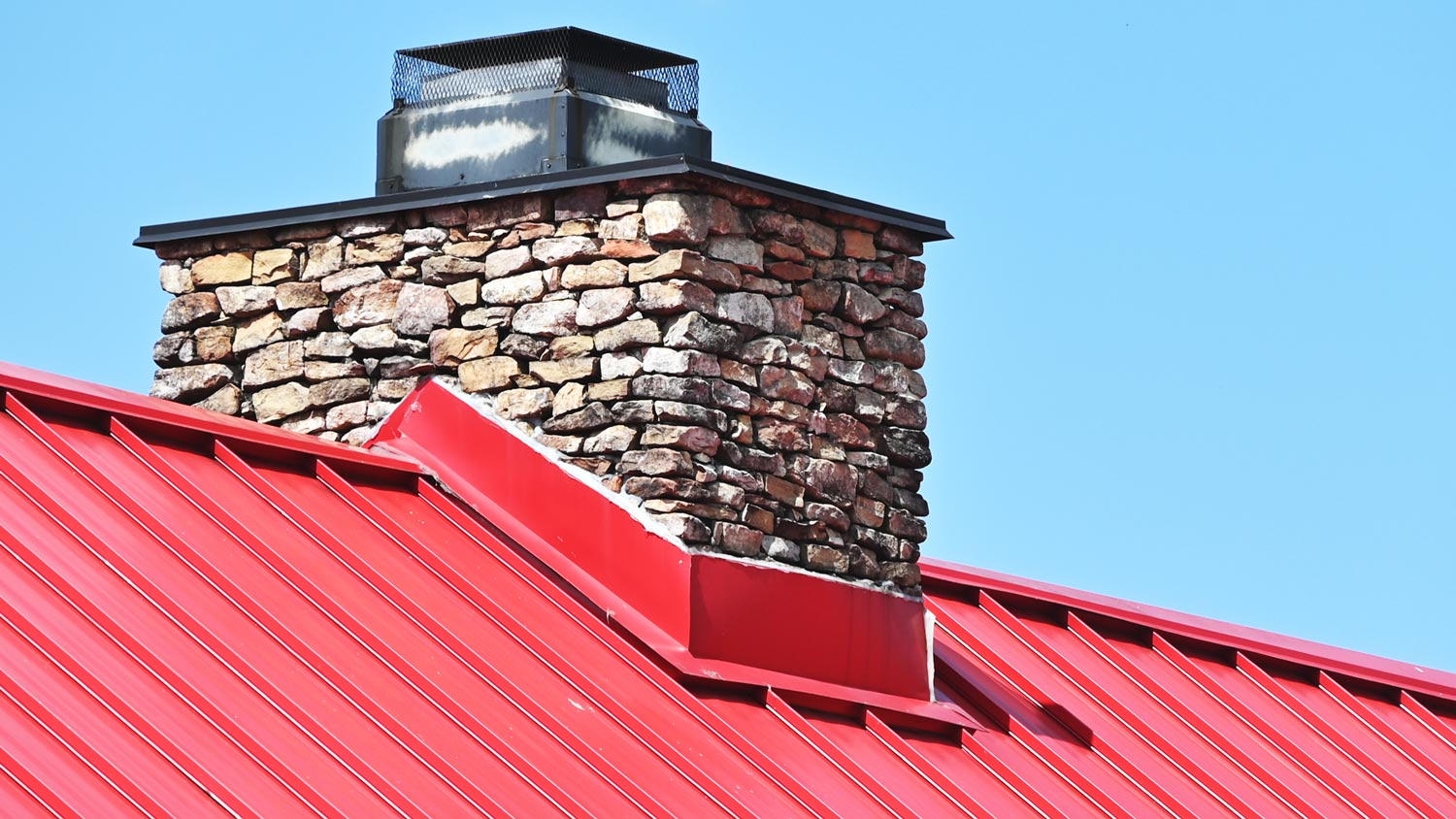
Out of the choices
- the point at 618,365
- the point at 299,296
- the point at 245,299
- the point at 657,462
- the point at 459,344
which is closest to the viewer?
the point at 657,462

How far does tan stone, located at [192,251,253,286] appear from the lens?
10.2 metres

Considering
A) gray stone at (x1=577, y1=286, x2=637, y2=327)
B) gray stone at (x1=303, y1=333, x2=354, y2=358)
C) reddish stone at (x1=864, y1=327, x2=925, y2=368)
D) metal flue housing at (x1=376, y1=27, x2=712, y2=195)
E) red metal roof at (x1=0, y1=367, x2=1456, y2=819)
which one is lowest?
red metal roof at (x1=0, y1=367, x2=1456, y2=819)

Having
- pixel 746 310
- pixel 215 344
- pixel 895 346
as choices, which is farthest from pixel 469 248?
pixel 895 346

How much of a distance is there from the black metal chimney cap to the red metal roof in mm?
1856

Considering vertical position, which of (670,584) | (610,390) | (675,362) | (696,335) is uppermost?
(696,335)

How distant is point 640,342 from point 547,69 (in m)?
1.64

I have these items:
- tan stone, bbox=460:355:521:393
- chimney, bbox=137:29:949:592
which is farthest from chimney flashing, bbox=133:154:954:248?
tan stone, bbox=460:355:521:393

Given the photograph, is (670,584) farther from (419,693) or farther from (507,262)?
(419,693)

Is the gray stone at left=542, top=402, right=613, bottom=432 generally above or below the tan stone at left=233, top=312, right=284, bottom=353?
below

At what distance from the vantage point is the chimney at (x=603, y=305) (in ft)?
30.7

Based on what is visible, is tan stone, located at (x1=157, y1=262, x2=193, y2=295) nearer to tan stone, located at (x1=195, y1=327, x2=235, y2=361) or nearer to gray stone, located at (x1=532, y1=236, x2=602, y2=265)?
tan stone, located at (x1=195, y1=327, x2=235, y2=361)

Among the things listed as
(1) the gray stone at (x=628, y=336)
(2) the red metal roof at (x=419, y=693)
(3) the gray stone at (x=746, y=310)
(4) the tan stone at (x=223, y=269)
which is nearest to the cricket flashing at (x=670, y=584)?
(2) the red metal roof at (x=419, y=693)

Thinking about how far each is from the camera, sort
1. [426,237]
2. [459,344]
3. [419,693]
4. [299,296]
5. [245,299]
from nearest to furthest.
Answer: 1. [419,693]
2. [459,344]
3. [426,237]
4. [299,296]
5. [245,299]

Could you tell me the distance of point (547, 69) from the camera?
409 inches
